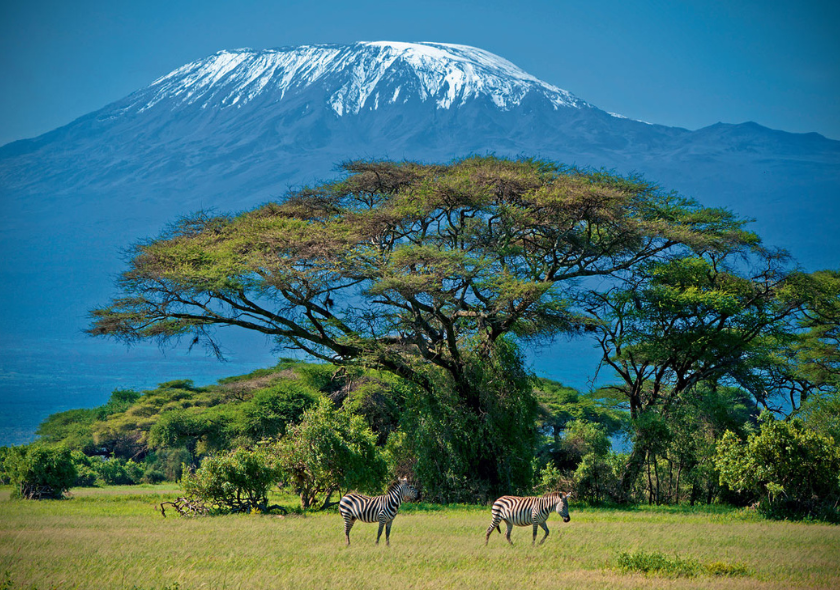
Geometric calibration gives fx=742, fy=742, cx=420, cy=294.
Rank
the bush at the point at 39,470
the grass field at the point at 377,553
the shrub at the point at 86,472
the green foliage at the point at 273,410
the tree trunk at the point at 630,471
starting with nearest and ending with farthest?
the grass field at the point at 377,553 → the bush at the point at 39,470 → the tree trunk at the point at 630,471 → the green foliage at the point at 273,410 → the shrub at the point at 86,472

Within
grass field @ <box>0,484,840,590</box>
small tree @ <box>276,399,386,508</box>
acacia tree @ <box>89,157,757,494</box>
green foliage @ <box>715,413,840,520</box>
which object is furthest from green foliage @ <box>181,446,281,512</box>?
green foliage @ <box>715,413,840,520</box>

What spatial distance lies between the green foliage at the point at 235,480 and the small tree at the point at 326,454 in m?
0.53

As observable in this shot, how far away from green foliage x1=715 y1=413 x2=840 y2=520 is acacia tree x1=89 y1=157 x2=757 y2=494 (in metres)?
6.16

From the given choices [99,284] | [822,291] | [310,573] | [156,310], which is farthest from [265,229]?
[99,284]

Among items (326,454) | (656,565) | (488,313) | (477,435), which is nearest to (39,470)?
(326,454)

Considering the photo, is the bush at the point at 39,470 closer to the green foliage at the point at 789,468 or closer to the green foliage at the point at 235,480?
the green foliage at the point at 235,480

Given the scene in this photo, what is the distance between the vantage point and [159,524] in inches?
585

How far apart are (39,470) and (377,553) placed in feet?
42.8

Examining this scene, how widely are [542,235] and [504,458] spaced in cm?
690

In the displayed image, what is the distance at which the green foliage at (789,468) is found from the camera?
55.9 ft

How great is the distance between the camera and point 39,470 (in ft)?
65.4

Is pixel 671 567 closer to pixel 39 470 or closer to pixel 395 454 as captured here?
pixel 395 454

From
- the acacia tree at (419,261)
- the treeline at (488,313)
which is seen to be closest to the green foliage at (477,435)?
the treeline at (488,313)

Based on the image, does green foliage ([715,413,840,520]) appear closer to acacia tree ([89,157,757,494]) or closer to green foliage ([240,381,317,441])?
acacia tree ([89,157,757,494])
